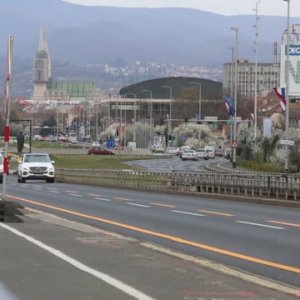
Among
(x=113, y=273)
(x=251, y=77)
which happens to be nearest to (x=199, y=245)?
(x=113, y=273)

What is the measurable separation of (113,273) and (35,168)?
35.7 metres

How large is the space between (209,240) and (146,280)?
5.34m

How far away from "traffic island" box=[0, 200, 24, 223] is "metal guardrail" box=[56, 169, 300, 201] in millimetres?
11523

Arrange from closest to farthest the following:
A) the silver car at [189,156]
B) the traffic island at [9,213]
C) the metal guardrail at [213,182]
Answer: the traffic island at [9,213] < the metal guardrail at [213,182] < the silver car at [189,156]

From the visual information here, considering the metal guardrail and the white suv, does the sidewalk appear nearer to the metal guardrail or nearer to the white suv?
the metal guardrail

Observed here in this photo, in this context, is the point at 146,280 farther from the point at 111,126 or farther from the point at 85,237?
the point at 111,126

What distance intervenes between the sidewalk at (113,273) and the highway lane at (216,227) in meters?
0.90

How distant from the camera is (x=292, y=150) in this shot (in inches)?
2291

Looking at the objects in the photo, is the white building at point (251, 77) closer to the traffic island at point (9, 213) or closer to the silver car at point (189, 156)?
the silver car at point (189, 156)

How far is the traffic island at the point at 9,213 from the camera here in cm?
1725

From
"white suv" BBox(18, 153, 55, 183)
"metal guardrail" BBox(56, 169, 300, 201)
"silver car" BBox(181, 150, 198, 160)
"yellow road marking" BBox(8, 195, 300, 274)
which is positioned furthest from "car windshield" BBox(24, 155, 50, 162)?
"silver car" BBox(181, 150, 198, 160)

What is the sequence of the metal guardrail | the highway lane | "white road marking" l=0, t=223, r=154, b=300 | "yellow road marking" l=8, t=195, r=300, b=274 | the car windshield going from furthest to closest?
the car windshield → the metal guardrail → the highway lane → "yellow road marking" l=8, t=195, r=300, b=274 → "white road marking" l=0, t=223, r=154, b=300

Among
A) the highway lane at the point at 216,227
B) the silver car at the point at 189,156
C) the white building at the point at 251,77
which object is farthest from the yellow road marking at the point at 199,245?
the white building at the point at 251,77

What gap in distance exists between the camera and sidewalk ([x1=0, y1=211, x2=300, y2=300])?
336 inches
